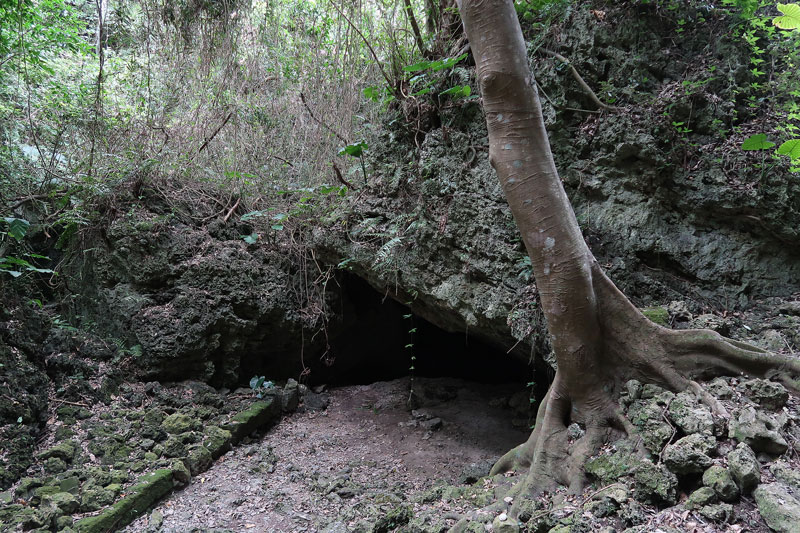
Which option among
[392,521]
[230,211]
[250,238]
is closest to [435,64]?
[250,238]

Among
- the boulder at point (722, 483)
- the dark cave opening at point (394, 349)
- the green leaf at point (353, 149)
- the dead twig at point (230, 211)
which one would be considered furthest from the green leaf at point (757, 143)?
the dead twig at point (230, 211)

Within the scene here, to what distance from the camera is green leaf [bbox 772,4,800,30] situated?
2.58 meters

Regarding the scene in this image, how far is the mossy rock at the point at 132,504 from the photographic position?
9.82ft

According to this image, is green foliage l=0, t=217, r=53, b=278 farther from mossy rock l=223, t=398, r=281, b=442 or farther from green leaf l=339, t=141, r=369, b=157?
green leaf l=339, t=141, r=369, b=157

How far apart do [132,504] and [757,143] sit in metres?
4.98

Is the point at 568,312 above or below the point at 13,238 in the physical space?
below

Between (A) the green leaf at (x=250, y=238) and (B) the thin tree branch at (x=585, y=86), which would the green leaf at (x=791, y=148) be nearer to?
(B) the thin tree branch at (x=585, y=86)

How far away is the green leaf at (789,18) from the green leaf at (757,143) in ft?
2.03

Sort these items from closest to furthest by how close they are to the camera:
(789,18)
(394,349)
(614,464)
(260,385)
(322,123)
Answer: (614,464) → (789,18) → (260,385) → (322,123) → (394,349)

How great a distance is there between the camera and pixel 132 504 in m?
3.23

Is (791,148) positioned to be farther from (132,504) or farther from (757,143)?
(132,504)

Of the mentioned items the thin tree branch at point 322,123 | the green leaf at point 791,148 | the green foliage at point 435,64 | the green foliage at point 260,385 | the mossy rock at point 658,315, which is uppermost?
the thin tree branch at point 322,123

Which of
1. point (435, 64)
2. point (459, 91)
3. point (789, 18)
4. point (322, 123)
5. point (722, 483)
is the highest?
point (322, 123)

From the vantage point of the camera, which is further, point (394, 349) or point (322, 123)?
point (394, 349)
